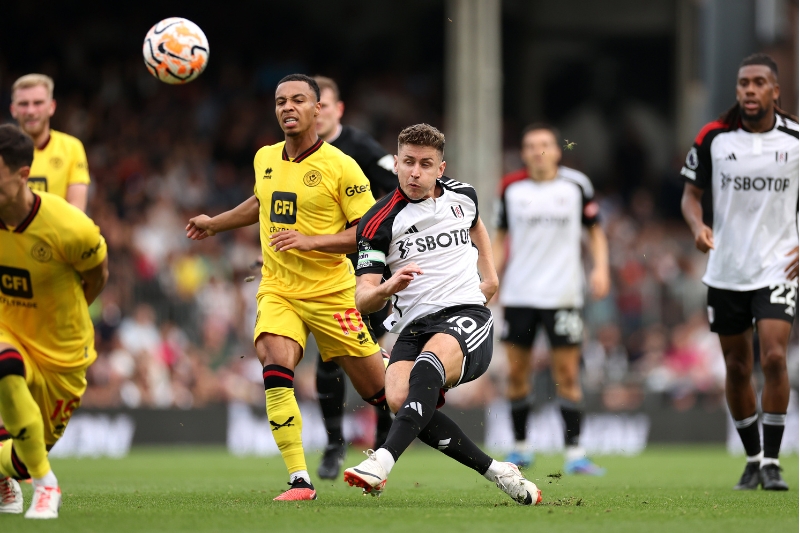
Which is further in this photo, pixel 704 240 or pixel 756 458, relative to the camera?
pixel 756 458

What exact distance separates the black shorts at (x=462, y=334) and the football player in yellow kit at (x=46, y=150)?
327 cm

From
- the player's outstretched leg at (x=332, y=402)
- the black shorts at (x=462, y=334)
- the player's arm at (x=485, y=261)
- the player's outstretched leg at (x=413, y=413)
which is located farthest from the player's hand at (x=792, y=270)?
the player's outstretched leg at (x=332, y=402)

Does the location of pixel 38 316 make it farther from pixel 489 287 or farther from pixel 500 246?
pixel 500 246

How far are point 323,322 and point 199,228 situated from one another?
1.00 m

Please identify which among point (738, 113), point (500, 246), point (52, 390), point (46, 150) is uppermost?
point (738, 113)

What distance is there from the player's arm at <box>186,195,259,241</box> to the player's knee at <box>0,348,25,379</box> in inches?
75.2

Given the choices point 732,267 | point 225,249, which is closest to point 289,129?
point 732,267

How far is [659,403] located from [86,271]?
36.0 ft

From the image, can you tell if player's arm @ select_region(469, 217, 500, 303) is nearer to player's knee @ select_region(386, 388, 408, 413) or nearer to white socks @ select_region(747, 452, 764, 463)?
player's knee @ select_region(386, 388, 408, 413)

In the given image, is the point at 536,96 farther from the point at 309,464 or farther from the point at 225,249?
the point at 309,464

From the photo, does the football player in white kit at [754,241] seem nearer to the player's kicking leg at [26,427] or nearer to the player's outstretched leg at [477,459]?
the player's outstretched leg at [477,459]

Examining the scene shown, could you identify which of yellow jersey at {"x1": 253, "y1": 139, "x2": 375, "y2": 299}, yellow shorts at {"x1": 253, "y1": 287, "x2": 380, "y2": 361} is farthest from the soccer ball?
yellow shorts at {"x1": 253, "y1": 287, "x2": 380, "y2": 361}

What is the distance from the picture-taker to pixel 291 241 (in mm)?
7047

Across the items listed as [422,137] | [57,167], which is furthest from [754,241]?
[57,167]
